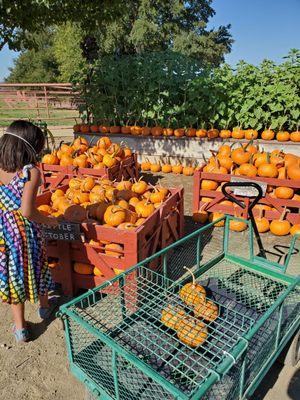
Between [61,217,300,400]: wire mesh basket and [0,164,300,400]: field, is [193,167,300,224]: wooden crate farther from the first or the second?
[0,164,300,400]: field

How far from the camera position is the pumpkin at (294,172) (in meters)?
4.85

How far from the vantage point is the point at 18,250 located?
2.78 m

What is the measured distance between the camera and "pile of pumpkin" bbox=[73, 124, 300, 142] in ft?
25.8

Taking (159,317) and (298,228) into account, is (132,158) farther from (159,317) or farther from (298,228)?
(159,317)

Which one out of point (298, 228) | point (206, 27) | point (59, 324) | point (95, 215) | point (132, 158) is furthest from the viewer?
point (206, 27)

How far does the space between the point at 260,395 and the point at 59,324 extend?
1957 millimetres

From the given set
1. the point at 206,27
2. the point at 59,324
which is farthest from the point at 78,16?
the point at 206,27

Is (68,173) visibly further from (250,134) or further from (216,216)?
(250,134)

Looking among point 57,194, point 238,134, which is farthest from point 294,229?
point 238,134

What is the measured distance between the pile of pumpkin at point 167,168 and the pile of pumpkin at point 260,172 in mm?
2956

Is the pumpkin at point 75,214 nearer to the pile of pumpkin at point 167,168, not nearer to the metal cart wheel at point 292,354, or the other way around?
the metal cart wheel at point 292,354

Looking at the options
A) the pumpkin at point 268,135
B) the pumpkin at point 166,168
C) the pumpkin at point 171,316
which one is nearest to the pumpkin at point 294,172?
the pumpkin at point 268,135

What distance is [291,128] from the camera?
820 cm

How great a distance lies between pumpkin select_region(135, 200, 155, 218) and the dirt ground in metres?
1.50
